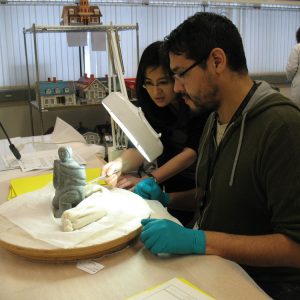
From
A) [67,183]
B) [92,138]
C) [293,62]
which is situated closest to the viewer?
[67,183]

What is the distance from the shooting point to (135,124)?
3.22ft

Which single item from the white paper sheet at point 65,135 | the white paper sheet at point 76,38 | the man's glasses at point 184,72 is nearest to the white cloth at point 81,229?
the man's glasses at point 184,72

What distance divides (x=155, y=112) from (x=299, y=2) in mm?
3452

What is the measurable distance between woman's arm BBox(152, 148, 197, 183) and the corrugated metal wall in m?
2.11

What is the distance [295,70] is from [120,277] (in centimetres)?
362

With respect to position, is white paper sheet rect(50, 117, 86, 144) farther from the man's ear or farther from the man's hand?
the man's ear

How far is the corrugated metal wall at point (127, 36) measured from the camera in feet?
10.3

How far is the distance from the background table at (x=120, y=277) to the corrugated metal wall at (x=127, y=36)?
8.60ft

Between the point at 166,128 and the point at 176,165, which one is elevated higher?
the point at 166,128

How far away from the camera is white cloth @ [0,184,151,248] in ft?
2.81

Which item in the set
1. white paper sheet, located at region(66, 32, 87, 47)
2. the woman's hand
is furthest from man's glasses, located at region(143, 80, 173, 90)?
white paper sheet, located at region(66, 32, 87, 47)

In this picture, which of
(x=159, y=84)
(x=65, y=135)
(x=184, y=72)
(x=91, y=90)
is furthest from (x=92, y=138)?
(x=184, y=72)

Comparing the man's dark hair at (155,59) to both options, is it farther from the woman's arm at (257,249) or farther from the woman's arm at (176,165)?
the woman's arm at (257,249)

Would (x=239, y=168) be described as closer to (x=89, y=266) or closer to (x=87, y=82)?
(x=89, y=266)
